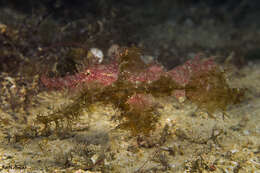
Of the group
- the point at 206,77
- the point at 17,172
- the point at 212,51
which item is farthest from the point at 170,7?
the point at 17,172

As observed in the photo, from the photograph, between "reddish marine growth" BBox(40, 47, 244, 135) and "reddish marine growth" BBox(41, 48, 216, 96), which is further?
"reddish marine growth" BBox(41, 48, 216, 96)

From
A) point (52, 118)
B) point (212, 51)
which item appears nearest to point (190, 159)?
point (52, 118)

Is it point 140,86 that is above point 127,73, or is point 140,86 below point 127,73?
below

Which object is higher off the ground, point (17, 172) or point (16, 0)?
point (16, 0)

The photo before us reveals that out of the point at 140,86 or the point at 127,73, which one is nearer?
the point at 127,73

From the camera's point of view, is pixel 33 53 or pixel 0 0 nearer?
pixel 33 53

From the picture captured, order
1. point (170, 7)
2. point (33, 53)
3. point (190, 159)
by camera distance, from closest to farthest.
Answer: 1. point (190, 159)
2. point (33, 53)
3. point (170, 7)

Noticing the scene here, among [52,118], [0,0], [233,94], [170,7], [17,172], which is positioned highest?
[170,7]

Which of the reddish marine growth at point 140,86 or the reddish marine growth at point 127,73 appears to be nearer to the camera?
the reddish marine growth at point 140,86

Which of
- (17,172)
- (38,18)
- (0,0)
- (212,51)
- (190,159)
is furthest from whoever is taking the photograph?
(0,0)

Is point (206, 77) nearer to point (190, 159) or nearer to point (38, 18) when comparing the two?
point (190, 159)
